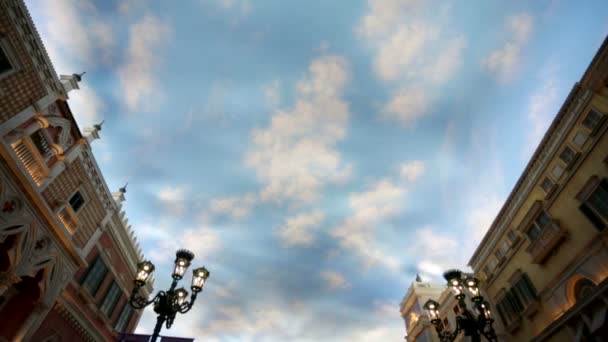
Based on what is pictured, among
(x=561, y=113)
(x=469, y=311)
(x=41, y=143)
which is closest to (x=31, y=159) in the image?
(x=41, y=143)

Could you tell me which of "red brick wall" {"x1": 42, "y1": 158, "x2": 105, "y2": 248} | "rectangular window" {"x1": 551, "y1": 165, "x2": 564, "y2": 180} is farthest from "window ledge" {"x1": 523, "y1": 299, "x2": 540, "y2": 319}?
"red brick wall" {"x1": 42, "y1": 158, "x2": 105, "y2": 248}

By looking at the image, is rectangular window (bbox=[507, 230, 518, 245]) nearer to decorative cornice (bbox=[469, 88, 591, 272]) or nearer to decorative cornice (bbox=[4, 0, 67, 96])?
decorative cornice (bbox=[469, 88, 591, 272])

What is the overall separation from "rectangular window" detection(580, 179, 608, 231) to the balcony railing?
968 inches

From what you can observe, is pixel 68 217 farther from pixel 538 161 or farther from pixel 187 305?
pixel 538 161

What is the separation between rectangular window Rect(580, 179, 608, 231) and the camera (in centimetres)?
1263

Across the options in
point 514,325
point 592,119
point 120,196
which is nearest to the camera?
point 592,119

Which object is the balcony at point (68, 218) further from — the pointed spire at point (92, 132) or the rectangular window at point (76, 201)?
the pointed spire at point (92, 132)

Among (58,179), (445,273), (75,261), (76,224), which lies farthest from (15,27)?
(445,273)

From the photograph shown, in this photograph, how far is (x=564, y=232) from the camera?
14406 mm

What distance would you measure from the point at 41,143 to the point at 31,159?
103 cm

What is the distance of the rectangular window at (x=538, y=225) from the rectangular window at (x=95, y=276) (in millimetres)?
25826

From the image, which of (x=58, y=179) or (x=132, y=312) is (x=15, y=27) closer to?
(x=58, y=179)

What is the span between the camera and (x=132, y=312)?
83.3ft

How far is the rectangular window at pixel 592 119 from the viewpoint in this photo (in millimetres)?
13347
